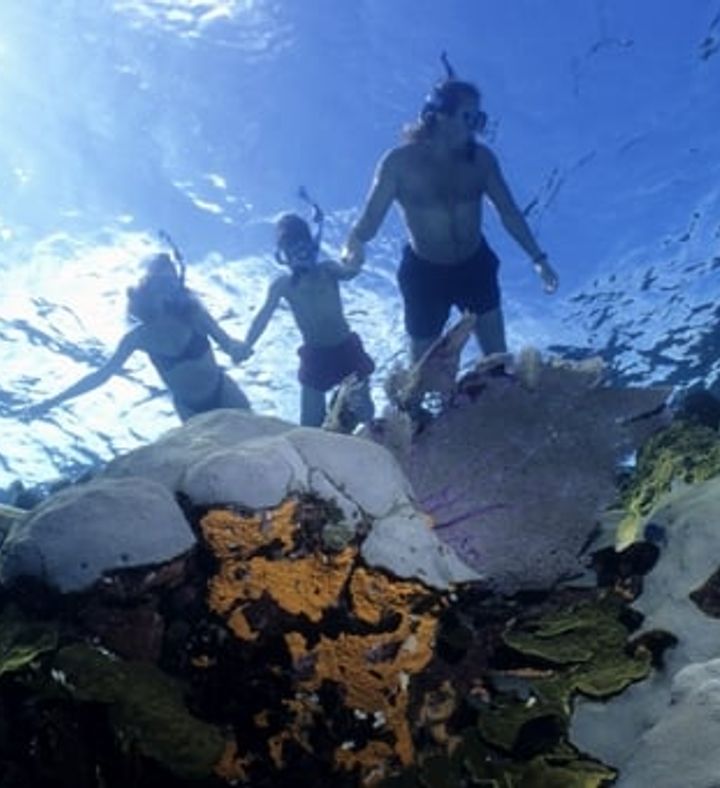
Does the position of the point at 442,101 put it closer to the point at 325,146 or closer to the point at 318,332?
the point at 318,332

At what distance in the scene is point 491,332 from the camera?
8.30 meters

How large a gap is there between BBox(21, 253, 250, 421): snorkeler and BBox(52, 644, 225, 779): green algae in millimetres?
7099

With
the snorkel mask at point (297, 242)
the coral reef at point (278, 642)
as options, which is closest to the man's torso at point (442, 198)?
the snorkel mask at point (297, 242)

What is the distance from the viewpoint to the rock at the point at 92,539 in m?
3.28

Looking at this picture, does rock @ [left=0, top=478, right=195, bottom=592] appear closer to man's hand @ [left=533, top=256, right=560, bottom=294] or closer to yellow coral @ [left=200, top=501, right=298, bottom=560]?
yellow coral @ [left=200, top=501, right=298, bottom=560]

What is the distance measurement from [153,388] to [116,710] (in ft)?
48.3

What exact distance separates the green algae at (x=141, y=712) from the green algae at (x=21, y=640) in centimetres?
9

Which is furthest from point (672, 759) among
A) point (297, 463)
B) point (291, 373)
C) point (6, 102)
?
point (291, 373)

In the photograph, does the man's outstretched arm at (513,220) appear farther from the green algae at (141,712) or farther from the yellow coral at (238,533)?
the green algae at (141,712)

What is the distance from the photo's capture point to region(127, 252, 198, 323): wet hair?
33.8 ft

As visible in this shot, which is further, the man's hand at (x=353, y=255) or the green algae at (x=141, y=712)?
the man's hand at (x=353, y=255)

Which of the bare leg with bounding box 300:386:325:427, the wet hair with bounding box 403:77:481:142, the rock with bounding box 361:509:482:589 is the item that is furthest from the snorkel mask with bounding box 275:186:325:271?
the rock with bounding box 361:509:482:589

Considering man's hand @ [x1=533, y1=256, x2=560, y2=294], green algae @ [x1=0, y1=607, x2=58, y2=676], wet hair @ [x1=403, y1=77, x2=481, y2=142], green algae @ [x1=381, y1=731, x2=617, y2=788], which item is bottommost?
green algae @ [x1=381, y1=731, x2=617, y2=788]

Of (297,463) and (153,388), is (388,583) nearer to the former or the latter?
(297,463)
